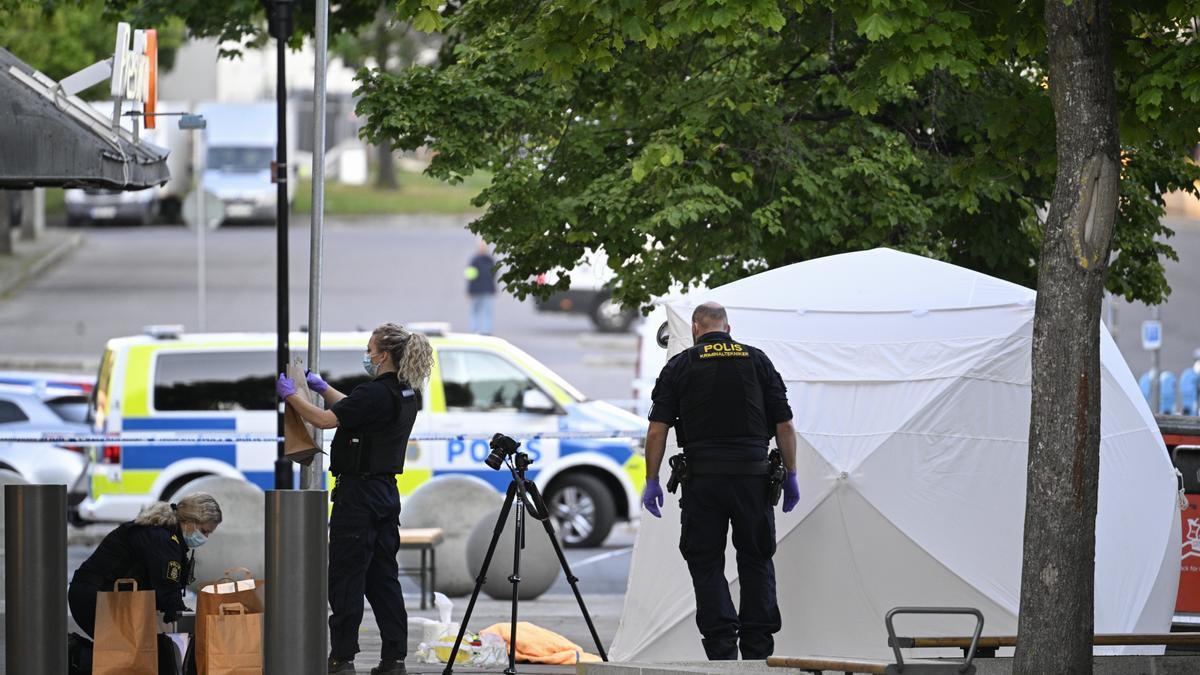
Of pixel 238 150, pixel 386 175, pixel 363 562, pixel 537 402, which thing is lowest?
pixel 363 562

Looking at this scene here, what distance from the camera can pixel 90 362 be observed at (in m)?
29.4

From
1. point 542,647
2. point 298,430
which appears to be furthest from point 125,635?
point 542,647

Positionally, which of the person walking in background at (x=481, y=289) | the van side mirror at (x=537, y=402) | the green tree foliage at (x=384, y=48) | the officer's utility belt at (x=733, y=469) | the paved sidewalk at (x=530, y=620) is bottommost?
the paved sidewalk at (x=530, y=620)

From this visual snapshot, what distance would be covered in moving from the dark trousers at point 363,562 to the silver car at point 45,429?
938 centimetres

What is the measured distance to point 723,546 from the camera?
9055 mm

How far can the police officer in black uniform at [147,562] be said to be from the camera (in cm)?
866

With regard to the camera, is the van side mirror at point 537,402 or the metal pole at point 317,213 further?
the van side mirror at point 537,402

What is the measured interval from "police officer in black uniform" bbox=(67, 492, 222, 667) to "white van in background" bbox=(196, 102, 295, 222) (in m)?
37.1

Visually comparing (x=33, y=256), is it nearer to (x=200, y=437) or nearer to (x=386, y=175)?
(x=386, y=175)

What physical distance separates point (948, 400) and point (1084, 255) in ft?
9.49

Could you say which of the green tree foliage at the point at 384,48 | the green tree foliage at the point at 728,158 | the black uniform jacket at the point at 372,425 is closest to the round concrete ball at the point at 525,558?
the green tree foliage at the point at 728,158

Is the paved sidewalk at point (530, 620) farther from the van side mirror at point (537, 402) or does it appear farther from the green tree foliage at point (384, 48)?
the green tree foliage at point (384, 48)

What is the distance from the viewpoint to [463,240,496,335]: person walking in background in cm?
2956

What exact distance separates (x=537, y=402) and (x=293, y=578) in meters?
9.71
